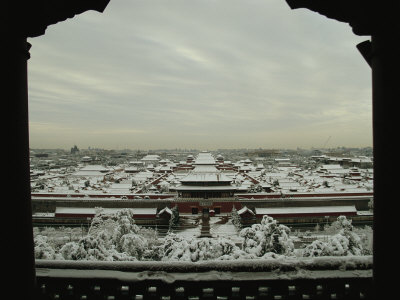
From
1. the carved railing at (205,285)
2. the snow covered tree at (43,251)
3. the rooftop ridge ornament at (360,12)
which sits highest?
the rooftop ridge ornament at (360,12)

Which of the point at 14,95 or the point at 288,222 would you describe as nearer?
the point at 14,95

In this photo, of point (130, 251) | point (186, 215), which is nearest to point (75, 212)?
point (186, 215)

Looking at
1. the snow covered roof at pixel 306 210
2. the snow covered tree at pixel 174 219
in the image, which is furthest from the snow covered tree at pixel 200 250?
the snow covered roof at pixel 306 210

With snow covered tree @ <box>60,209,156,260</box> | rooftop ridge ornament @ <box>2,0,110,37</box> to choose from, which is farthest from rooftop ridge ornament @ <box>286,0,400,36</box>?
snow covered tree @ <box>60,209,156,260</box>

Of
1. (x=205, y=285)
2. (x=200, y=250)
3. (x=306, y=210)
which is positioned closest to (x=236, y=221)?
(x=306, y=210)

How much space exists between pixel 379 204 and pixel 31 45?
216 cm

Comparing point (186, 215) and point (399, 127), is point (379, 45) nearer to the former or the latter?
point (399, 127)

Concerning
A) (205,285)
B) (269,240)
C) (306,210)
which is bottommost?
(306,210)

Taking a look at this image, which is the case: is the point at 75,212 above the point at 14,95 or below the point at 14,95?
below

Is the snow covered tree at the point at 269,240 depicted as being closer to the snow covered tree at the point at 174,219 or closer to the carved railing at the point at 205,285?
the carved railing at the point at 205,285

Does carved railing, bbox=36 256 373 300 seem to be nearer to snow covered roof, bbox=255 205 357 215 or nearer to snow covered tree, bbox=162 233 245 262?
snow covered tree, bbox=162 233 245 262

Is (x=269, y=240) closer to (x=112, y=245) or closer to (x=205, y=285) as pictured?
(x=112, y=245)

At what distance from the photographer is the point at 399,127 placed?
1.28 metres

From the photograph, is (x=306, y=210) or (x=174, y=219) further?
(x=306, y=210)
